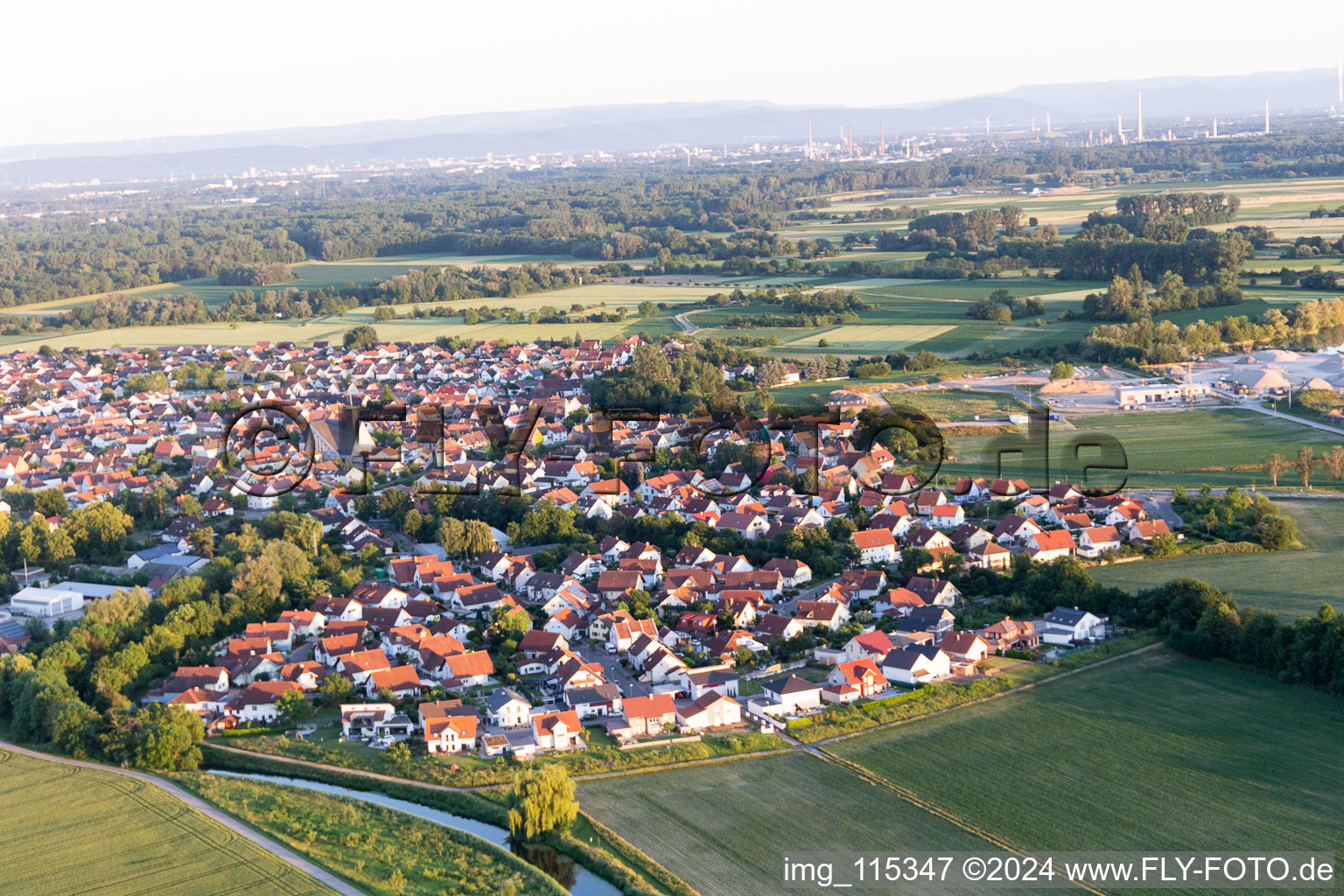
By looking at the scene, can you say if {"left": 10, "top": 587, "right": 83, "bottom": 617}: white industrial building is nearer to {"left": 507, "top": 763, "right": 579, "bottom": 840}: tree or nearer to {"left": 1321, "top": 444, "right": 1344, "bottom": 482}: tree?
{"left": 507, "top": 763, "right": 579, "bottom": 840}: tree

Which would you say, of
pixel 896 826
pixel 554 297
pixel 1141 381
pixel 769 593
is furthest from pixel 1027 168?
pixel 896 826

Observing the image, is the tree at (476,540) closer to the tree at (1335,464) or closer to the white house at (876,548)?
the white house at (876,548)

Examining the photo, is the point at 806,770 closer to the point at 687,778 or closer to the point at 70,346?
the point at 687,778

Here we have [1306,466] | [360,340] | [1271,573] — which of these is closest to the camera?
[1271,573]

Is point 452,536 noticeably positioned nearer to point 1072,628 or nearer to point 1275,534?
point 1072,628

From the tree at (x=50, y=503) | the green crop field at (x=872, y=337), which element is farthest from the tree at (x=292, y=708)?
the green crop field at (x=872, y=337)

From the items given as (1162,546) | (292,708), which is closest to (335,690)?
(292,708)

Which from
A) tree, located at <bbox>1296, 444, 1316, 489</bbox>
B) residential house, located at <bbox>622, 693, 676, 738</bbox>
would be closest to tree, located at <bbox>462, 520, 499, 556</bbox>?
residential house, located at <bbox>622, 693, 676, 738</bbox>
